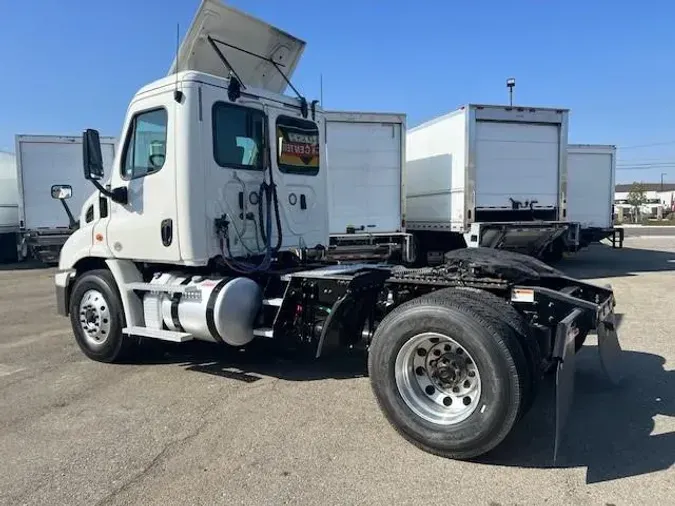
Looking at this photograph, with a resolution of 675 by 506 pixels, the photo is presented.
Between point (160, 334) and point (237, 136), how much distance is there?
83.4 inches

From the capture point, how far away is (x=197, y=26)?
19.9ft

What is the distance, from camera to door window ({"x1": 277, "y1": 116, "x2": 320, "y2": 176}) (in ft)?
20.9

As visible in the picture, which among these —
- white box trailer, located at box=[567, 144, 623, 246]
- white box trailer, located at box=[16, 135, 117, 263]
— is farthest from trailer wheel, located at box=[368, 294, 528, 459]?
white box trailer, located at box=[16, 135, 117, 263]

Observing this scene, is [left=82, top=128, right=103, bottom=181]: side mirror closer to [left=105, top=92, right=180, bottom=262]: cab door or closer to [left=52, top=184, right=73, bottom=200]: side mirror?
[left=105, top=92, right=180, bottom=262]: cab door

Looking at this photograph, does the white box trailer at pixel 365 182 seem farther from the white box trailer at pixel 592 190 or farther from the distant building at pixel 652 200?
the distant building at pixel 652 200

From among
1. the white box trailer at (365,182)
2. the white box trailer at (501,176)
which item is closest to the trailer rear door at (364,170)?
the white box trailer at (365,182)

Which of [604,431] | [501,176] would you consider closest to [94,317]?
[604,431]

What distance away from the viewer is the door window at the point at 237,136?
573cm

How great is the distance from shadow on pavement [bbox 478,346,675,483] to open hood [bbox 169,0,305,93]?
4583mm

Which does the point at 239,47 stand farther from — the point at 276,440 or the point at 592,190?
the point at 592,190

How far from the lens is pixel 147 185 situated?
5.85 metres

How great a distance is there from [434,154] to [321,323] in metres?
9.70

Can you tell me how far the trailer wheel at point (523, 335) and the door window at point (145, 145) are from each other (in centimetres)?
340

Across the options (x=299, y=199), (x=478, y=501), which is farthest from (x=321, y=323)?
(x=478, y=501)
